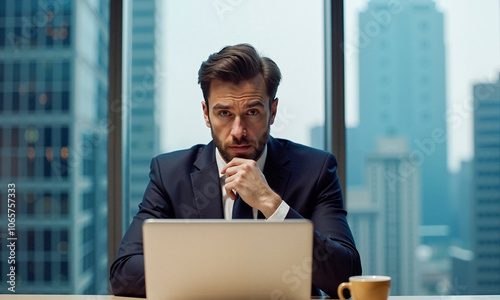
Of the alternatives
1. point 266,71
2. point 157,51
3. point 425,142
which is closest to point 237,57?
point 266,71

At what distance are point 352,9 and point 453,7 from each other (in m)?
0.54

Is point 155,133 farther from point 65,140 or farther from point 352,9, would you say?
point 352,9

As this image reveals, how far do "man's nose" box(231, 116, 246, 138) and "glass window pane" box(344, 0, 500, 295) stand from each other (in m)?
0.92

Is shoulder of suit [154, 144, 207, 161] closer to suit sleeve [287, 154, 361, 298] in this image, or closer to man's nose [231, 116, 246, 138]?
man's nose [231, 116, 246, 138]

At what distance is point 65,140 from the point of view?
9.45 ft

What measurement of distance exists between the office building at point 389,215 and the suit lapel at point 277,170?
729mm

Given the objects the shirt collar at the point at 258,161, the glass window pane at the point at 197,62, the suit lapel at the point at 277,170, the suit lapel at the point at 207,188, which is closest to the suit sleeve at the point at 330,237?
the suit lapel at the point at 277,170

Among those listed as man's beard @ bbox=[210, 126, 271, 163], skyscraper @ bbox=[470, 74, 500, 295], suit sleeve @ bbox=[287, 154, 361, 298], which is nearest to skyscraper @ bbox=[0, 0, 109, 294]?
man's beard @ bbox=[210, 126, 271, 163]

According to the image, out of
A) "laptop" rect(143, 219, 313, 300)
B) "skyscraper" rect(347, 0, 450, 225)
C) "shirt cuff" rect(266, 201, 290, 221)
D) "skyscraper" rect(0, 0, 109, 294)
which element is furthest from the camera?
"skyscraper" rect(0, 0, 109, 294)

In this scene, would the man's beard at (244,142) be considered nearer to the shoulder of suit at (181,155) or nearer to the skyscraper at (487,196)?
the shoulder of suit at (181,155)

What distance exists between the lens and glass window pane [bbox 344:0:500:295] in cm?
273

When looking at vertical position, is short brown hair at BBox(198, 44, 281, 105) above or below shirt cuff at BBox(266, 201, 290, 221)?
above

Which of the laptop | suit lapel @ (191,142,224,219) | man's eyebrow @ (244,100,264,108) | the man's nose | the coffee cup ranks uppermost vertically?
man's eyebrow @ (244,100,264,108)

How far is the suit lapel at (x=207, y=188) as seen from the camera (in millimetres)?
2033
